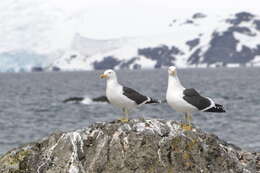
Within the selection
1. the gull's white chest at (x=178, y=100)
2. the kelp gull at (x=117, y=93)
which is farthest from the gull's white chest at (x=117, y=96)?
the gull's white chest at (x=178, y=100)

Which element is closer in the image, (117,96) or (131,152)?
(131,152)

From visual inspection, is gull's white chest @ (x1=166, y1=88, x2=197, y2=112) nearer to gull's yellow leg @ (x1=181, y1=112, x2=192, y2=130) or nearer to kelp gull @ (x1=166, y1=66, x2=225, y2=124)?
kelp gull @ (x1=166, y1=66, x2=225, y2=124)

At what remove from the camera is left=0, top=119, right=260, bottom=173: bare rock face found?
Result: 12.1 metres

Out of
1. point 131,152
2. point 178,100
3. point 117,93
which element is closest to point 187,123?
point 178,100

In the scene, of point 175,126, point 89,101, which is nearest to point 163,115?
point 89,101

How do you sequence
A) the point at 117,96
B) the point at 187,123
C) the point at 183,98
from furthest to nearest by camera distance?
1. the point at 117,96
2. the point at 187,123
3. the point at 183,98

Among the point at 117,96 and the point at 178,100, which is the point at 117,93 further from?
the point at 178,100

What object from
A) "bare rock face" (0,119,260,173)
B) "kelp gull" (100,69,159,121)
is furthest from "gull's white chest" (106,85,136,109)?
"bare rock face" (0,119,260,173)

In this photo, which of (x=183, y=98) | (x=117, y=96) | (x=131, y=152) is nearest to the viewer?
(x=131, y=152)

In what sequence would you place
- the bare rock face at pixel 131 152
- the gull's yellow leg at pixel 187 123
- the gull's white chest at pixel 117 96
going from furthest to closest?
the gull's white chest at pixel 117 96 < the gull's yellow leg at pixel 187 123 < the bare rock face at pixel 131 152

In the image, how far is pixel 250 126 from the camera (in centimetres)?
4938

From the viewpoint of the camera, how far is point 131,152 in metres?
12.2

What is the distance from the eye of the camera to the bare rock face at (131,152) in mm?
12141

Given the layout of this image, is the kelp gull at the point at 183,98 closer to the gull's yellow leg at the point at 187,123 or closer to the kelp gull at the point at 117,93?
the gull's yellow leg at the point at 187,123
